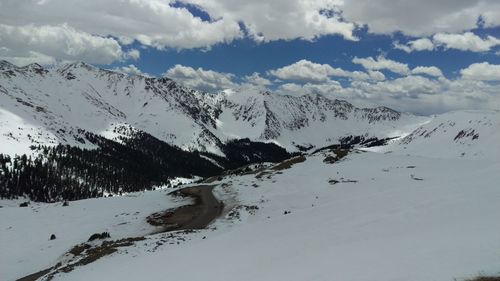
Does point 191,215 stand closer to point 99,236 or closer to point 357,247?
point 99,236

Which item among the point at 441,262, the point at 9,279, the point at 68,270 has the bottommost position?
the point at 9,279

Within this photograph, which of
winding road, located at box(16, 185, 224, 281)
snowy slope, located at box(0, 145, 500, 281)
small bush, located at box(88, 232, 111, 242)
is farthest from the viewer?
winding road, located at box(16, 185, 224, 281)

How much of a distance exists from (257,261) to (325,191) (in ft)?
177

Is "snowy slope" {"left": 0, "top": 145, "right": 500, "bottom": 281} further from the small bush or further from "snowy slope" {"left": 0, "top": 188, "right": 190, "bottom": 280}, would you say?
the small bush

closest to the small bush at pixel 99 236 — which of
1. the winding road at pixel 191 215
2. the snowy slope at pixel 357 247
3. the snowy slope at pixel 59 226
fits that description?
the snowy slope at pixel 59 226

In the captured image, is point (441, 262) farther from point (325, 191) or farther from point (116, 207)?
point (116, 207)

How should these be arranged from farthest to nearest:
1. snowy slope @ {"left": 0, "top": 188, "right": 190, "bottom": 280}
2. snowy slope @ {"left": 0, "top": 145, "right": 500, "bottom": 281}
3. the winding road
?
1. the winding road
2. snowy slope @ {"left": 0, "top": 188, "right": 190, "bottom": 280}
3. snowy slope @ {"left": 0, "top": 145, "right": 500, "bottom": 281}

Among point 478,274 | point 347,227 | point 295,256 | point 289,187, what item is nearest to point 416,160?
point 289,187

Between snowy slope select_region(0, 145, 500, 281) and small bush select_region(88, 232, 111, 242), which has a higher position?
snowy slope select_region(0, 145, 500, 281)

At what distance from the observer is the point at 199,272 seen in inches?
1053

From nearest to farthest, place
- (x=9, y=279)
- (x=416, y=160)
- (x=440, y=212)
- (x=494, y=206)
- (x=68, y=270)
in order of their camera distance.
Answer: (x=494, y=206) < (x=440, y=212) < (x=68, y=270) < (x=9, y=279) < (x=416, y=160)

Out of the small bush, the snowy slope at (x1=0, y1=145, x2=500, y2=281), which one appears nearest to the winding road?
the small bush

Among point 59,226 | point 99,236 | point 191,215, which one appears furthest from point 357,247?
point 59,226

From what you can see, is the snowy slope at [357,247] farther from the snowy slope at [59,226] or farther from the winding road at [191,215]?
the winding road at [191,215]
